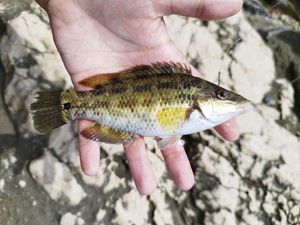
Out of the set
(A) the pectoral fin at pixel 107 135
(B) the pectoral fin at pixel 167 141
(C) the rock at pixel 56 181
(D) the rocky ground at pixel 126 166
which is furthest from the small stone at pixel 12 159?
(B) the pectoral fin at pixel 167 141

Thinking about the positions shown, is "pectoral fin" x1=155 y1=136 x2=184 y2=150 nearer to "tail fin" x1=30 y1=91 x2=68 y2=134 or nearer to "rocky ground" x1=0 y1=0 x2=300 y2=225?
"tail fin" x1=30 y1=91 x2=68 y2=134

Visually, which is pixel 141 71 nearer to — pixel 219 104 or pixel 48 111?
pixel 219 104

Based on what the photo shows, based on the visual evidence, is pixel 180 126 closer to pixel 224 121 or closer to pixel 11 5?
pixel 224 121

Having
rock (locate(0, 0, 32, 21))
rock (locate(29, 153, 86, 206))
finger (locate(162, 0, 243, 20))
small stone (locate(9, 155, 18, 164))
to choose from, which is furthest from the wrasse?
rock (locate(0, 0, 32, 21))

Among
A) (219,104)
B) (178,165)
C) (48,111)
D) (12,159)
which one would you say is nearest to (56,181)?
(12,159)

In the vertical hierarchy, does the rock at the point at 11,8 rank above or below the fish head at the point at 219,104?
below

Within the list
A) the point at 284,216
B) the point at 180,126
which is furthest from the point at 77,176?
the point at 284,216

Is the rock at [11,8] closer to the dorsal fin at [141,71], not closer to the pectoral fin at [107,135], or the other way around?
the dorsal fin at [141,71]
